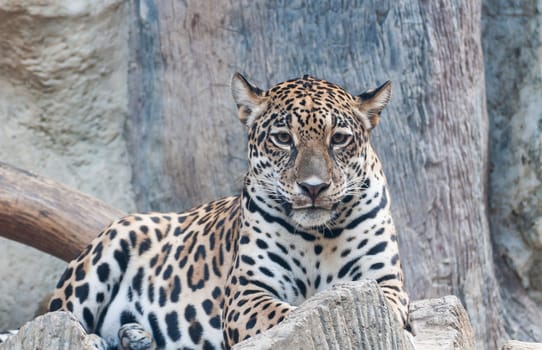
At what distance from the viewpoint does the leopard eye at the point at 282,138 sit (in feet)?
20.9

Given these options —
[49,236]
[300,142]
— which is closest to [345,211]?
[300,142]

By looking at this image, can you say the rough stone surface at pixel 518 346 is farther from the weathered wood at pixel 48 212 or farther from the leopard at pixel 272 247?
the weathered wood at pixel 48 212

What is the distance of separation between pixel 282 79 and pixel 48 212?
224 cm

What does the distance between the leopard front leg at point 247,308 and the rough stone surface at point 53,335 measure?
188cm

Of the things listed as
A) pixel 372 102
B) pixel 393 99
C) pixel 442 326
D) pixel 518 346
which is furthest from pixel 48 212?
pixel 518 346

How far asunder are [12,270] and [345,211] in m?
4.32

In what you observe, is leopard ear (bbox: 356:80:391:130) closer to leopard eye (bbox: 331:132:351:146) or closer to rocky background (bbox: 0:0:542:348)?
leopard eye (bbox: 331:132:351:146)

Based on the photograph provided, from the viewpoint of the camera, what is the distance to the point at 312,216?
20.5 feet

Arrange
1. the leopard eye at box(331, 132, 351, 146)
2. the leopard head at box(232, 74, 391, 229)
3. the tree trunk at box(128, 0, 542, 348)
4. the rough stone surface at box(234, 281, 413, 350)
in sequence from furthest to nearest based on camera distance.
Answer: the tree trunk at box(128, 0, 542, 348) → the leopard eye at box(331, 132, 351, 146) → the leopard head at box(232, 74, 391, 229) → the rough stone surface at box(234, 281, 413, 350)

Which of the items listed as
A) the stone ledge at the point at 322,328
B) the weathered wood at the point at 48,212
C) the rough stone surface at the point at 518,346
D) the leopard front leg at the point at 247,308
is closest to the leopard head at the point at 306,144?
the leopard front leg at the point at 247,308

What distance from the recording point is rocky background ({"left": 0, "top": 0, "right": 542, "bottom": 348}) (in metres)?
8.98

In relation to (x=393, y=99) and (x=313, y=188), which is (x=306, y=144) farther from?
(x=393, y=99)

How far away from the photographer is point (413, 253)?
29.9 feet

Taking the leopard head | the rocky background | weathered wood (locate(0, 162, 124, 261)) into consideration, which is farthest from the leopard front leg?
the rocky background
